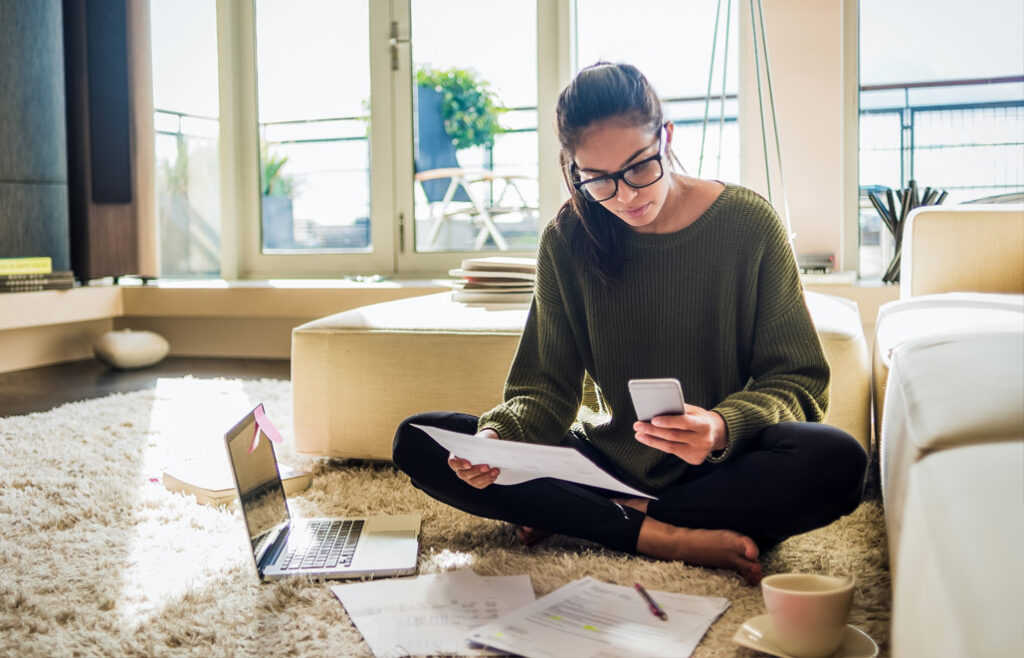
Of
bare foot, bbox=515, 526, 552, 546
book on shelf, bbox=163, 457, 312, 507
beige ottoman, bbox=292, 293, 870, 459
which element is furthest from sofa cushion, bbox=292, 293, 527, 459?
bare foot, bbox=515, 526, 552, 546

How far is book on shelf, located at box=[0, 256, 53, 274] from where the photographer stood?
142 inches

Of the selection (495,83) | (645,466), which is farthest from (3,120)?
(645,466)

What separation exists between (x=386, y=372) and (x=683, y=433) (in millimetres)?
978

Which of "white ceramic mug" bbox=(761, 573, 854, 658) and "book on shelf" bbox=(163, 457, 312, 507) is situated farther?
"book on shelf" bbox=(163, 457, 312, 507)

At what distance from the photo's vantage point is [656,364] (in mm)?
1476

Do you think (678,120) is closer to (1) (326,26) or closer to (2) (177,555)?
(1) (326,26)

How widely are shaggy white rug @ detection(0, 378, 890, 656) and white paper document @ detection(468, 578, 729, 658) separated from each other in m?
0.03

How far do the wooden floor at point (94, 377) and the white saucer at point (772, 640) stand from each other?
2471 mm

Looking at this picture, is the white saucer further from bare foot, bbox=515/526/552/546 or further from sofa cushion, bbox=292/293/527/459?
sofa cushion, bbox=292/293/527/459

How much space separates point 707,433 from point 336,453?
1.11 metres

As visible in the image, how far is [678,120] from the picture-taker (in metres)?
4.22

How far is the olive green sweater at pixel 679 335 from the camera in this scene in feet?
4.60

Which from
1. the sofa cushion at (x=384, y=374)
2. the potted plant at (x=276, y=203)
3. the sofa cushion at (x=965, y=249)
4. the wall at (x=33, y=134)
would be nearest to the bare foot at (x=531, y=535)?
the sofa cushion at (x=384, y=374)

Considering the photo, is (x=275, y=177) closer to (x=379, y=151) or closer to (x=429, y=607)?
(x=379, y=151)
